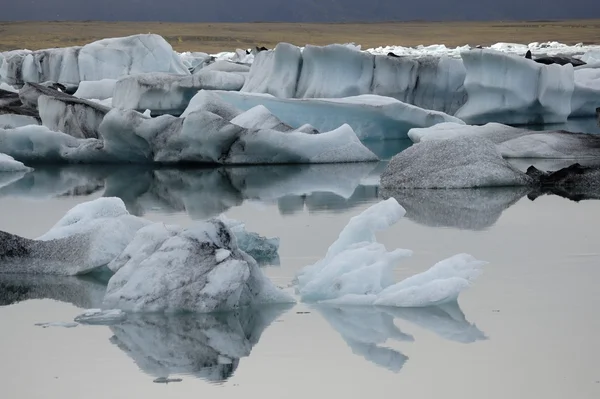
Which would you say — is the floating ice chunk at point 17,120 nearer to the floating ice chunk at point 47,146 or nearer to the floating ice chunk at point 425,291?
the floating ice chunk at point 47,146

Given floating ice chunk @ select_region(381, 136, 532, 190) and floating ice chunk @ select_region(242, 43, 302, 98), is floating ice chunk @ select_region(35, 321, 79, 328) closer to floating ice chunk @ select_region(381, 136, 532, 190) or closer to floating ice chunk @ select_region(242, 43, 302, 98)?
floating ice chunk @ select_region(381, 136, 532, 190)

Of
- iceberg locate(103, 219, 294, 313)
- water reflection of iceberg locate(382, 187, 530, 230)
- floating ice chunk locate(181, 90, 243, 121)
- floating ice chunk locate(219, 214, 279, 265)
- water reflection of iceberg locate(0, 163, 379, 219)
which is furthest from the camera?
floating ice chunk locate(181, 90, 243, 121)

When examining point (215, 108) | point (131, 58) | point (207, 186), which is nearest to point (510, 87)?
point (215, 108)

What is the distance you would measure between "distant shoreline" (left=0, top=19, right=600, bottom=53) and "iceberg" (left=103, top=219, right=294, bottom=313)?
5625 centimetres

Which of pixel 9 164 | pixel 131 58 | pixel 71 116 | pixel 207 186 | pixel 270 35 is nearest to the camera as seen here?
pixel 207 186

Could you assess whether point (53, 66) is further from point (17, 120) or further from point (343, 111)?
point (343, 111)

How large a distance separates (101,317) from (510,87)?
12.6 metres

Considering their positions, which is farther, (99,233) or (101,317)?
(99,233)

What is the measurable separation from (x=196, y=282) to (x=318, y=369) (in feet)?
3.43

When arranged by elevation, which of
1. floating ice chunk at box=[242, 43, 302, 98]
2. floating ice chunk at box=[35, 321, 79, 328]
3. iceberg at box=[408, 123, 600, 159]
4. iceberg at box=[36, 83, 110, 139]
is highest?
floating ice chunk at box=[35, 321, 79, 328]

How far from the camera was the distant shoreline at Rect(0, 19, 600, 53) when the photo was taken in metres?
67.3

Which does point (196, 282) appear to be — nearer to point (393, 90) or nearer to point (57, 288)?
point (57, 288)

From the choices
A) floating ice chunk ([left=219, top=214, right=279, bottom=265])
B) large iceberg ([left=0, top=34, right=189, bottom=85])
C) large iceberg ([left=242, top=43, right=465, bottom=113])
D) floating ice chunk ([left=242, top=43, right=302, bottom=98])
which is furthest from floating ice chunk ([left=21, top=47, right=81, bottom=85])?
floating ice chunk ([left=219, top=214, right=279, bottom=265])

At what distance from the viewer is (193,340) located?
4508 millimetres
